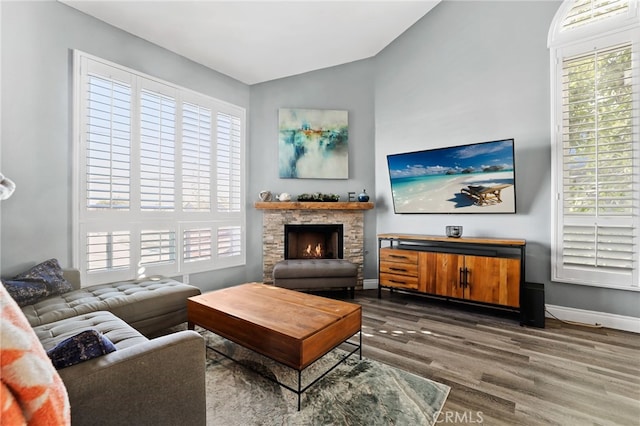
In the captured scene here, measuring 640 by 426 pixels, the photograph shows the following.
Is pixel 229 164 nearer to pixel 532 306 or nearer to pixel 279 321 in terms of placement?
pixel 279 321

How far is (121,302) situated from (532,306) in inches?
150

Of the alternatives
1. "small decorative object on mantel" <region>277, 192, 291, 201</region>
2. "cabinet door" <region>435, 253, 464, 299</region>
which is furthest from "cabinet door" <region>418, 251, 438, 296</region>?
"small decorative object on mantel" <region>277, 192, 291, 201</region>

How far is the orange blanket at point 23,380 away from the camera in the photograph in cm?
52

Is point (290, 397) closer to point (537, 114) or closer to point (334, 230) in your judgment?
point (334, 230)

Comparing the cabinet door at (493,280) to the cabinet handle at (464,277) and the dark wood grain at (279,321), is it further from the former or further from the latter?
the dark wood grain at (279,321)

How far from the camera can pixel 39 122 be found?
2592mm

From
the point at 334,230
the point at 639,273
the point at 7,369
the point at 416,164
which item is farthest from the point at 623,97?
the point at 7,369

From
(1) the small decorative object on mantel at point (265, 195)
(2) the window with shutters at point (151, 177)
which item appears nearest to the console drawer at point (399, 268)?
(1) the small decorative object on mantel at point (265, 195)

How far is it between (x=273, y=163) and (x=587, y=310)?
4.29 meters

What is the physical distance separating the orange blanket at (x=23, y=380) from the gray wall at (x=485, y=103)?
3.82 m

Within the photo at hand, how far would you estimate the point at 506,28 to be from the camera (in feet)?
10.6

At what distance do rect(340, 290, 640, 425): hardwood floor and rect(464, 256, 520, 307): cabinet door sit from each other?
25 cm

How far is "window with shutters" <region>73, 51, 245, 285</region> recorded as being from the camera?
113 inches

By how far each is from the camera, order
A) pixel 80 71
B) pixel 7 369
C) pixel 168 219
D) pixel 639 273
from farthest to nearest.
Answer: pixel 168 219, pixel 80 71, pixel 639 273, pixel 7 369
